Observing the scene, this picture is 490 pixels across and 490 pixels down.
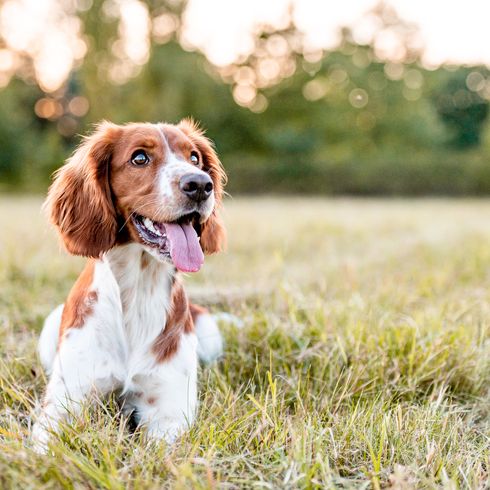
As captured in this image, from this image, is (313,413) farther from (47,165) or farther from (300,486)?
(47,165)

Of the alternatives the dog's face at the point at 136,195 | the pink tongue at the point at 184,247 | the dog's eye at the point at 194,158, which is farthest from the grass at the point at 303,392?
the dog's eye at the point at 194,158

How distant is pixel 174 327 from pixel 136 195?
0.61 metres

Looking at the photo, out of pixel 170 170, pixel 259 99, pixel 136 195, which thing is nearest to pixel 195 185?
pixel 170 170

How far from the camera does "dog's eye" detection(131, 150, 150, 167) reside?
275 centimetres

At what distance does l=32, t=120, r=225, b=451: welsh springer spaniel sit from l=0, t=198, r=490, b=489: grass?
132 millimetres

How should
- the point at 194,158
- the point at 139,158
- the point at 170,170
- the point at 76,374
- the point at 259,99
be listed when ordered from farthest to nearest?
the point at 259,99
the point at 194,158
the point at 139,158
the point at 170,170
the point at 76,374

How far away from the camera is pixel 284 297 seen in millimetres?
3811

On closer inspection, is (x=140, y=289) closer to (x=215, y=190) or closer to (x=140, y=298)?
(x=140, y=298)

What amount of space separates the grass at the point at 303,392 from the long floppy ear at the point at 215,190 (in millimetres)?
564

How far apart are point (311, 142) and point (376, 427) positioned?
28188mm

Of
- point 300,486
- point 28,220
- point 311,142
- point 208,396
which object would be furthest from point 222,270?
point 311,142

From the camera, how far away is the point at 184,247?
258 cm

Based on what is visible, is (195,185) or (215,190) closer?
(195,185)

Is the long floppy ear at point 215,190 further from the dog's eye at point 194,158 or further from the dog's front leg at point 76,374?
the dog's front leg at point 76,374
